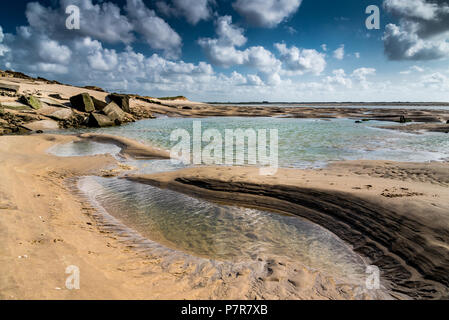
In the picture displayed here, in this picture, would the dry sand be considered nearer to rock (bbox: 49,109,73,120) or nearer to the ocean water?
the ocean water

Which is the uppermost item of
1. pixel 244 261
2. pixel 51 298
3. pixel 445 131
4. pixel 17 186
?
pixel 445 131

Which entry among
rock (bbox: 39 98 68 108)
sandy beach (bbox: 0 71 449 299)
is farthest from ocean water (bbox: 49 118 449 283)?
rock (bbox: 39 98 68 108)

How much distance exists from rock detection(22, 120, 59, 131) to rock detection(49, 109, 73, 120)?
112 cm

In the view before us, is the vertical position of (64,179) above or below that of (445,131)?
below

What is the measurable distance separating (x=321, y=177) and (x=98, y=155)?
11741mm

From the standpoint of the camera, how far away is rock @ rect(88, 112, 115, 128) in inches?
1018

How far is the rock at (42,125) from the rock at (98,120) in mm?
3261

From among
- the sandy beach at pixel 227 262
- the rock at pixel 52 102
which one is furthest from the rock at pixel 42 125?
the sandy beach at pixel 227 262

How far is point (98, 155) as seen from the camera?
13070 millimetres

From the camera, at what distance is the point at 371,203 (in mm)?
5871

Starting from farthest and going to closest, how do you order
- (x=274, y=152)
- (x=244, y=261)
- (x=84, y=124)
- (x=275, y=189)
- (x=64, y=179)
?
1. (x=84, y=124)
2. (x=274, y=152)
3. (x=64, y=179)
4. (x=275, y=189)
5. (x=244, y=261)

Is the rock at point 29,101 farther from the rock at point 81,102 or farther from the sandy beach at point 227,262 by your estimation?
the sandy beach at point 227,262

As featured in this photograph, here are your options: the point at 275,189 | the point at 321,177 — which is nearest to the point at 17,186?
the point at 275,189

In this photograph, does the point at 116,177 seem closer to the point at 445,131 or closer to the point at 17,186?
the point at 17,186
